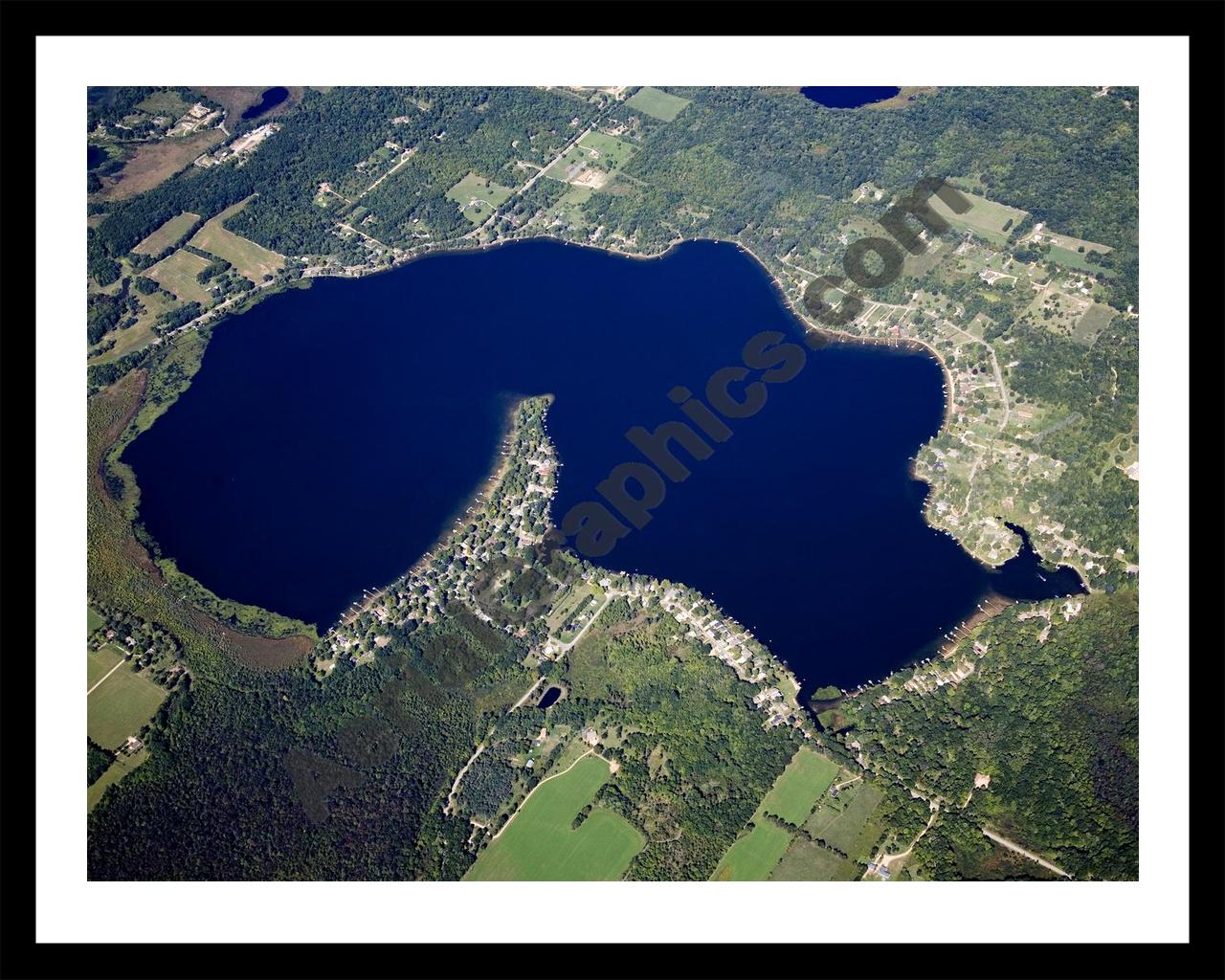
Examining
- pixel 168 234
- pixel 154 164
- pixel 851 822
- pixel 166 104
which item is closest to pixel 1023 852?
pixel 851 822

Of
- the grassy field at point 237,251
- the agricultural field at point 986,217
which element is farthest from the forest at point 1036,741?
the grassy field at point 237,251

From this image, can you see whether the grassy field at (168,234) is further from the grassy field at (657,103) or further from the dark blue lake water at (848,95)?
the dark blue lake water at (848,95)

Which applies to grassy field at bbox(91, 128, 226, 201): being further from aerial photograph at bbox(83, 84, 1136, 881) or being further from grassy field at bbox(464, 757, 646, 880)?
grassy field at bbox(464, 757, 646, 880)

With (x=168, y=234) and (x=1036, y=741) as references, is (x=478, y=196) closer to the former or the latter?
(x=168, y=234)

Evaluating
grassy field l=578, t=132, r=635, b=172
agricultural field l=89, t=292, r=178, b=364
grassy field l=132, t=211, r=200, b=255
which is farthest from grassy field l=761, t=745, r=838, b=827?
grassy field l=132, t=211, r=200, b=255

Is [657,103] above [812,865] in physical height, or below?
above
